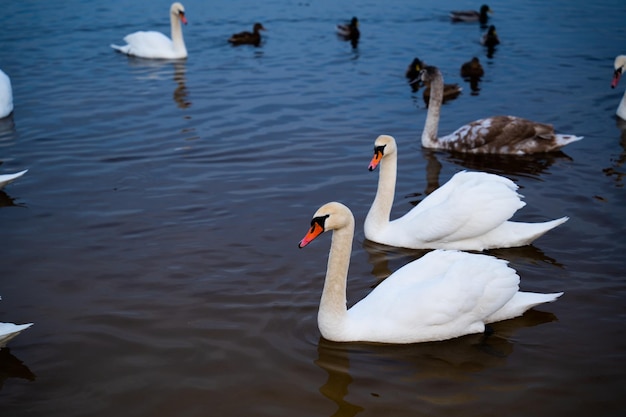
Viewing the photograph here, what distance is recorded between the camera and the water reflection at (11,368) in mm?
5586

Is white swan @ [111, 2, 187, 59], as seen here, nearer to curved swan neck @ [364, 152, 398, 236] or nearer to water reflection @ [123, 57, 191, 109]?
water reflection @ [123, 57, 191, 109]

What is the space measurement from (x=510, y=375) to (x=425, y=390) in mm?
683

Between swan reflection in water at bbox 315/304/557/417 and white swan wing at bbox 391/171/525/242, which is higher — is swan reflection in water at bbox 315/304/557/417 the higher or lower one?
the lower one

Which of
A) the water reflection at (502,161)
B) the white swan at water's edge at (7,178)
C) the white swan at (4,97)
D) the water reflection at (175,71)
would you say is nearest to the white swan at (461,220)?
the water reflection at (502,161)

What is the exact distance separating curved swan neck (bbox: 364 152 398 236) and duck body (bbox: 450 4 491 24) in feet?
49.0

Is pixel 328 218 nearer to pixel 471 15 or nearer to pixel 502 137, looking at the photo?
pixel 502 137

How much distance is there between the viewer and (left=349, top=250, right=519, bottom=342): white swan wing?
226 inches

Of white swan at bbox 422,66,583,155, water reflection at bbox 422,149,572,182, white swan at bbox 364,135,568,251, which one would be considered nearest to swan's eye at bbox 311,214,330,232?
white swan at bbox 364,135,568,251

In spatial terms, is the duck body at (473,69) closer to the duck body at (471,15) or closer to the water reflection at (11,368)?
the duck body at (471,15)

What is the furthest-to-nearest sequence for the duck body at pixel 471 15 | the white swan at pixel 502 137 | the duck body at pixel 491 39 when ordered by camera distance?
the duck body at pixel 471 15
the duck body at pixel 491 39
the white swan at pixel 502 137

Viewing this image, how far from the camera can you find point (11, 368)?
18.7 feet

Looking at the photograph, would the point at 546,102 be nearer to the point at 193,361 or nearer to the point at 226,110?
the point at 226,110

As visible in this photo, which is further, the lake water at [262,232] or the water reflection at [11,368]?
the water reflection at [11,368]

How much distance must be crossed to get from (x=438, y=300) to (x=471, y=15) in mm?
17698
